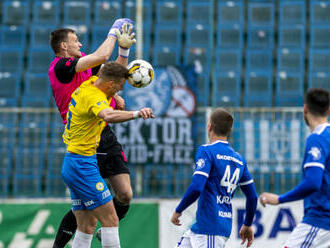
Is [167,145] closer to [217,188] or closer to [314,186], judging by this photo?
[217,188]

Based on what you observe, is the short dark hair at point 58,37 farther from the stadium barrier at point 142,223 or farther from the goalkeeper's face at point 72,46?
the stadium barrier at point 142,223

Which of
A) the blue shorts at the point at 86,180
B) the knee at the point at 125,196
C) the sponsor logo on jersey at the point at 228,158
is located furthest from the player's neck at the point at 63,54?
the sponsor logo on jersey at the point at 228,158

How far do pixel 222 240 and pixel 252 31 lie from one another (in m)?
10.1

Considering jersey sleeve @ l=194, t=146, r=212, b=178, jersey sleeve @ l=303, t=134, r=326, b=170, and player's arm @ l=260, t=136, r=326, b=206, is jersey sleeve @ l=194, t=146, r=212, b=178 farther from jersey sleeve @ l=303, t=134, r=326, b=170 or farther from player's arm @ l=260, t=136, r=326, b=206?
jersey sleeve @ l=303, t=134, r=326, b=170

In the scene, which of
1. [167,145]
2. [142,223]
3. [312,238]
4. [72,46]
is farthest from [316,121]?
[167,145]

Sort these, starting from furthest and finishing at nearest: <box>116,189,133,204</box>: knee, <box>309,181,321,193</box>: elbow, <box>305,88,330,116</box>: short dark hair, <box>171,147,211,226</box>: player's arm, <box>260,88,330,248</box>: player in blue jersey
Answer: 1. <box>116,189,133,204</box>: knee
2. <box>171,147,211,226</box>: player's arm
3. <box>305,88,330,116</box>: short dark hair
4. <box>260,88,330,248</box>: player in blue jersey
5. <box>309,181,321,193</box>: elbow

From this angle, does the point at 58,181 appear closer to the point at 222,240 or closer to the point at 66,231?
the point at 66,231

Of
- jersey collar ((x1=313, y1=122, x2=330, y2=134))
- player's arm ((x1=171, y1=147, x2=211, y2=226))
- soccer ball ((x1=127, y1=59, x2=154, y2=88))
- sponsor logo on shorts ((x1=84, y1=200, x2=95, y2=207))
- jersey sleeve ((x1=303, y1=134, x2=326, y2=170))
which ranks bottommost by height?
sponsor logo on shorts ((x1=84, y1=200, x2=95, y2=207))

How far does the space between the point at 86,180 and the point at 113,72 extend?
1.05 m

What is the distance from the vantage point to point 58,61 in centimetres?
578

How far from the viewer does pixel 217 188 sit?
4.97 metres

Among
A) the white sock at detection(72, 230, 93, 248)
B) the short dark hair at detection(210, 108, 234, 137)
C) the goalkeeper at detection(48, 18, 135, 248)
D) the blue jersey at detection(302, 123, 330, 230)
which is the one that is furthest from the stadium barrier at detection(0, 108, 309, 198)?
the blue jersey at detection(302, 123, 330, 230)

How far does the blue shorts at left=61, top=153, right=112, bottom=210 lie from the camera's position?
18.3ft

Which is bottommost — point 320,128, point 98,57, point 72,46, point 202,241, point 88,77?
point 202,241
